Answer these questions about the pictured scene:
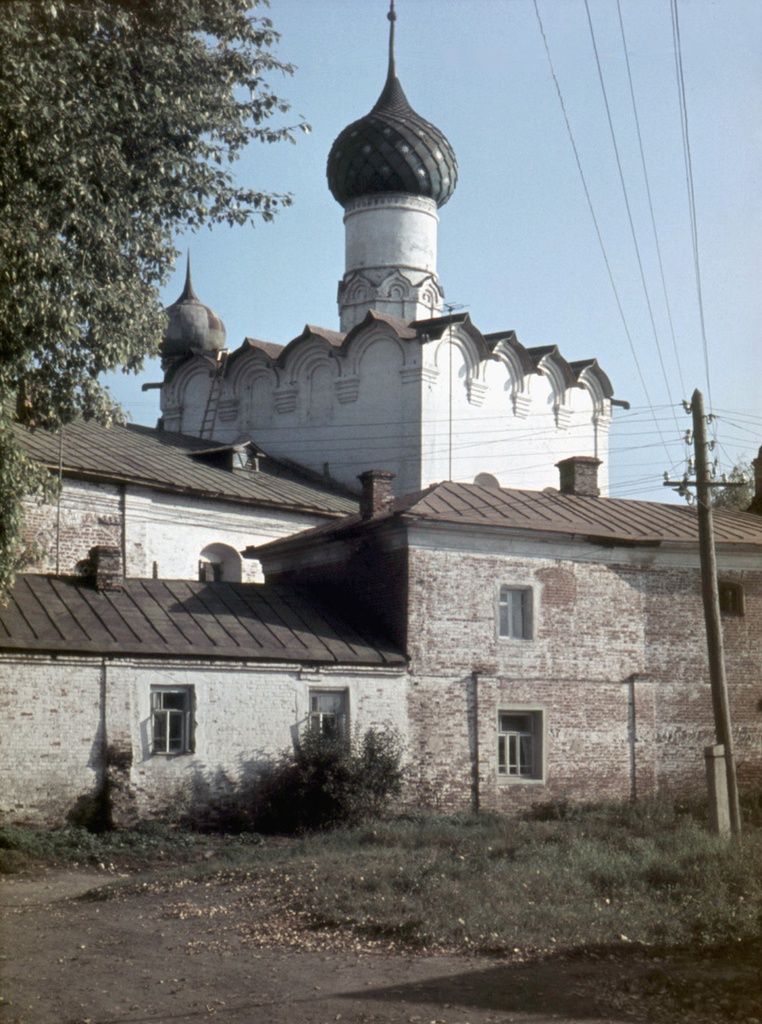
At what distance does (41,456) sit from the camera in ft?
82.5

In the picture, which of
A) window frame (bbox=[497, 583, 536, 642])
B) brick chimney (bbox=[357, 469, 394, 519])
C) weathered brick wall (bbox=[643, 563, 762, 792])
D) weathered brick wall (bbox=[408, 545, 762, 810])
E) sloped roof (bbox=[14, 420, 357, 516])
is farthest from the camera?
sloped roof (bbox=[14, 420, 357, 516])

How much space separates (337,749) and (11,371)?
8986 millimetres

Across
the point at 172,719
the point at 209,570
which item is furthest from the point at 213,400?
the point at 172,719

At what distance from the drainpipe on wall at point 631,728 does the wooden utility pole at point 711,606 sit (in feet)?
17.6

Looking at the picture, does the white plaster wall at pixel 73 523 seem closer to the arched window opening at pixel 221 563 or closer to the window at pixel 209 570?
the window at pixel 209 570

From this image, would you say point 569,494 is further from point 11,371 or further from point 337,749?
point 11,371

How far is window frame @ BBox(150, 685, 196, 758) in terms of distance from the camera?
19172 millimetres

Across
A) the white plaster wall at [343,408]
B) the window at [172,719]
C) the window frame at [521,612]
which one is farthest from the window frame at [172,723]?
the white plaster wall at [343,408]

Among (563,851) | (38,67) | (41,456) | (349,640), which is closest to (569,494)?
(349,640)

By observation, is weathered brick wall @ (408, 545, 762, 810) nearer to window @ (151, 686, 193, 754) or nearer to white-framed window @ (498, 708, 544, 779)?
white-framed window @ (498, 708, 544, 779)

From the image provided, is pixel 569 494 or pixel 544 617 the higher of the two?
pixel 569 494

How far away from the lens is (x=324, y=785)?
19.2m

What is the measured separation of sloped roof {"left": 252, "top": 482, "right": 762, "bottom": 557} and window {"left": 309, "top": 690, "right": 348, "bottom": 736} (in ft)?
9.80

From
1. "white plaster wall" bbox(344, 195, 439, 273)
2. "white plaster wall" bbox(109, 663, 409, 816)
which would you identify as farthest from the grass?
"white plaster wall" bbox(344, 195, 439, 273)
